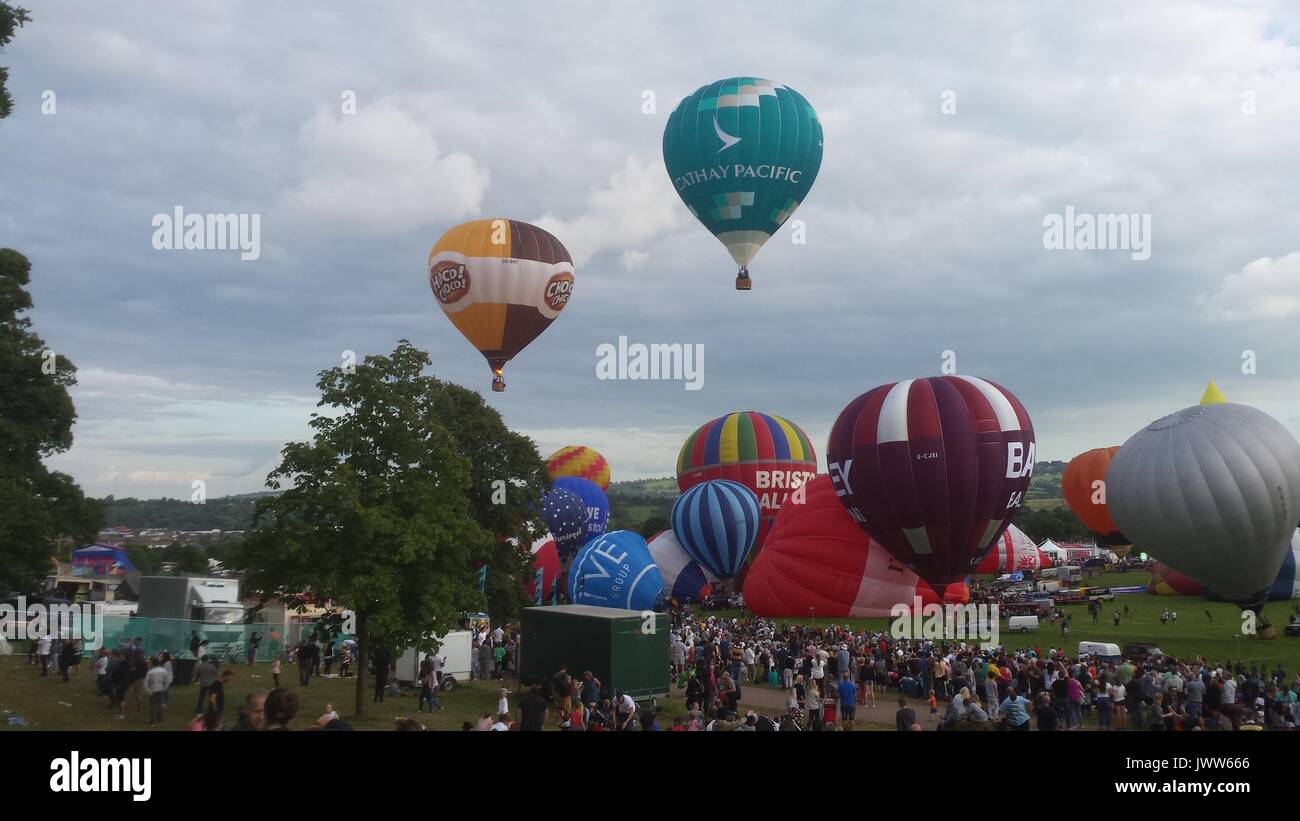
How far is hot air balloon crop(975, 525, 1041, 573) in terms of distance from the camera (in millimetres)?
53969

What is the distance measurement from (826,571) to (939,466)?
695cm

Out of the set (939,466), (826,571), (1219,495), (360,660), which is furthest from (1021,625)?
(360,660)

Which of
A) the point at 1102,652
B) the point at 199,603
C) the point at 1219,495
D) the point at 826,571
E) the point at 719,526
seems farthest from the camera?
the point at 719,526

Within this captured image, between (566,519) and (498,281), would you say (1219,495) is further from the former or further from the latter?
(566,519)

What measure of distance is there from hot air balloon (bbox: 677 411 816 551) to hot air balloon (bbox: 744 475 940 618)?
14.4 metres

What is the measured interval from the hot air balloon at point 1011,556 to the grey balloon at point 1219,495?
79.0 feet

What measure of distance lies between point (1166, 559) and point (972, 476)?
21.5 feet

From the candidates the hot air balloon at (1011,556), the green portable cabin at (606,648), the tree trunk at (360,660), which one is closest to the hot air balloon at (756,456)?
the hot air balloon at (1011,556)

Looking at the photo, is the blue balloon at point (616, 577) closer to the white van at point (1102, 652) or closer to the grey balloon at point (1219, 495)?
the white van at point (1102, 652)

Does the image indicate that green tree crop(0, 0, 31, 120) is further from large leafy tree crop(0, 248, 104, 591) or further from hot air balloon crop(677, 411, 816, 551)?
hot air balloon crop(677, 411, 816, 551)

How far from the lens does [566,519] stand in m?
53.1
